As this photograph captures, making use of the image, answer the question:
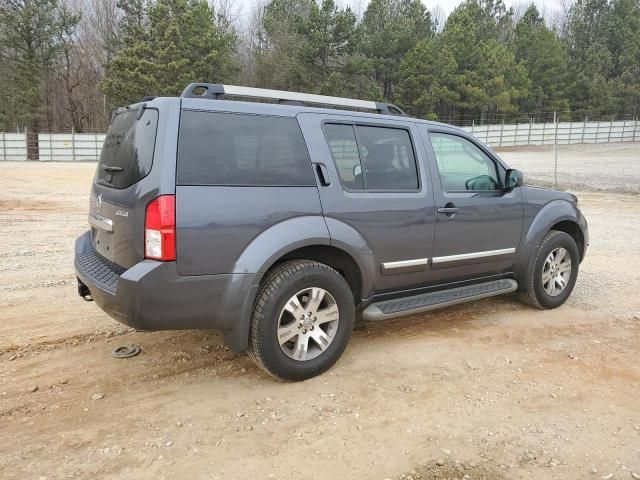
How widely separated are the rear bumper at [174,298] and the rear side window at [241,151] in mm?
562

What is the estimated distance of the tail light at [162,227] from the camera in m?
3.00

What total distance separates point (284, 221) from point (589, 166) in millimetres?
26746

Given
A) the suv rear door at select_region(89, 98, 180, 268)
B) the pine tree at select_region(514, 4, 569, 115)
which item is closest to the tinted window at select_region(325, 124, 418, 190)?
the suv rear door at select_region(89, 98, 180, 268)

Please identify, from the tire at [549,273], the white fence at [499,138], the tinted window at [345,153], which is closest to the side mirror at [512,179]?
the tire at [549,273]

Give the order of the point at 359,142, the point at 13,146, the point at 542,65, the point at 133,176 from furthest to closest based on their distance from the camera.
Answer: the point at 542,65
the point at 13,146
the point at 359,142
the point at 133,176

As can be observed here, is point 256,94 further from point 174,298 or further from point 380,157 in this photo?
point 174,298

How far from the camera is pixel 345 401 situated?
132 inches

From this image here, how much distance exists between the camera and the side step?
12.9ft

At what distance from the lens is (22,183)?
17.2m

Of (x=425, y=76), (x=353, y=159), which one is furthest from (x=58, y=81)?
(x=353, y=159)

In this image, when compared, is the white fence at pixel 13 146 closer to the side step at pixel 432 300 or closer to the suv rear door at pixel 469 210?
the suv rear door at pixel 469 210

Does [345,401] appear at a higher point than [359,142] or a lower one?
lower

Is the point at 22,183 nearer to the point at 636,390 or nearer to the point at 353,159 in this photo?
the point at 353,159

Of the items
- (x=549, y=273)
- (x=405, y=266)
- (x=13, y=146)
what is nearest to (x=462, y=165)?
(x=405, y=266)
